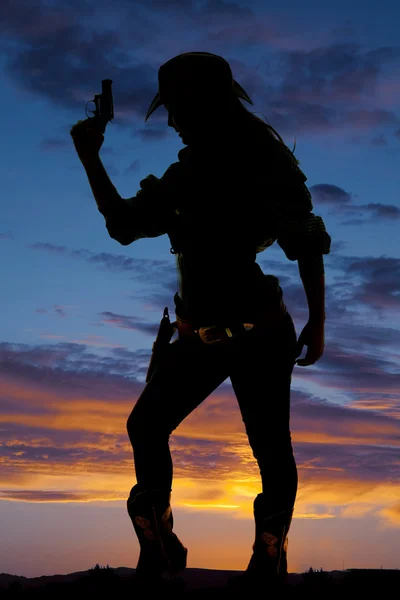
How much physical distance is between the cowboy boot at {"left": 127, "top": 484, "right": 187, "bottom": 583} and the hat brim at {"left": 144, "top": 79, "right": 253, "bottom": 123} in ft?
10.1

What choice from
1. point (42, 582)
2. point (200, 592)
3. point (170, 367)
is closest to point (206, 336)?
point (170, 367)

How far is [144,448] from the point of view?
6.32m

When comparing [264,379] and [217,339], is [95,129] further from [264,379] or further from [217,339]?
[264,379]

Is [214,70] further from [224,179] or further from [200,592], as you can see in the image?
[200,592]

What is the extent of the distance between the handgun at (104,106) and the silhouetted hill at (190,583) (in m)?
3.66

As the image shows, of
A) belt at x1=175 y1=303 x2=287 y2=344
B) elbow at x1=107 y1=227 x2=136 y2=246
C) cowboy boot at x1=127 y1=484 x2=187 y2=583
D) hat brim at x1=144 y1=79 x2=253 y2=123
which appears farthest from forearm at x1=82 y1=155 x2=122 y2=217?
cowboy boot at x1=127 y1=484 x2=187 y2=583

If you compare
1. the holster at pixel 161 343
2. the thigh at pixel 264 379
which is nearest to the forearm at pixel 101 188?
the holster at pixel 161 343

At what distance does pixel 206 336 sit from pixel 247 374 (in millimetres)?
458

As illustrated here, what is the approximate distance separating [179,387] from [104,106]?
7.73ft

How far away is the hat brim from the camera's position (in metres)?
6.71

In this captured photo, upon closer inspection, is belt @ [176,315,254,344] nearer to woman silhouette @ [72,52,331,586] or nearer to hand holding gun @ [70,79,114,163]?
woman silhouette @ [72,52,331,586]

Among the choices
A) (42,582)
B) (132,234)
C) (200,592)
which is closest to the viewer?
(200,592)

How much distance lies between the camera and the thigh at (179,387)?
250 inches

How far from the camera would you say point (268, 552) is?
641 cm
